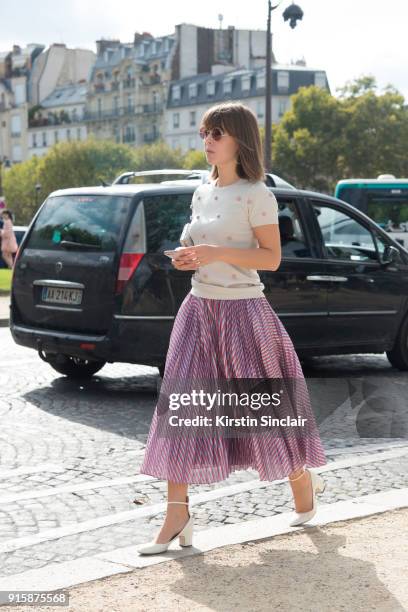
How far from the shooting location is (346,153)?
67938mm

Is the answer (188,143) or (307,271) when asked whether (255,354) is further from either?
(188,143)

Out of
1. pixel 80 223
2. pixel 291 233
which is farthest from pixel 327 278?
pixel 80 223

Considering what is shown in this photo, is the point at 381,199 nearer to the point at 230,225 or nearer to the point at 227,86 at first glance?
the point at 230,225

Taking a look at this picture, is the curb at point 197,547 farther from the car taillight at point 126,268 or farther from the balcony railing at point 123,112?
the balcony railing at point 123,112

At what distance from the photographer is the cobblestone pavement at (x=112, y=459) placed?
4984 millimetres

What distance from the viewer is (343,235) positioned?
1010 cm

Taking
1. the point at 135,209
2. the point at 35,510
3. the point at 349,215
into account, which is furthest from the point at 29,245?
the point at 35,510

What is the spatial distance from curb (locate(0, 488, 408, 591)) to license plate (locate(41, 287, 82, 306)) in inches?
146

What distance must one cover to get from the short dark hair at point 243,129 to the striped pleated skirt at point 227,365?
1.70 ft

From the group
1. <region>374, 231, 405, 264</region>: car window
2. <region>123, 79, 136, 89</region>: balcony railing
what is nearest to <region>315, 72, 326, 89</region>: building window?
<region>123, 79, 136, 89</region>: balcony railing

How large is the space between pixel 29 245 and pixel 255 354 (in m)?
4.95

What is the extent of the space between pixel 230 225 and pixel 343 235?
566 cm

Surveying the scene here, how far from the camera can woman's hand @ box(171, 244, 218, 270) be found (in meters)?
4.41

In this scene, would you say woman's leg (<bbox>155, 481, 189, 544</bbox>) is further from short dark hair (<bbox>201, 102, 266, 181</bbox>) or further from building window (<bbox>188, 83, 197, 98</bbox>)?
building window (<bbox>188, 83, 197, 98</bbox>)
